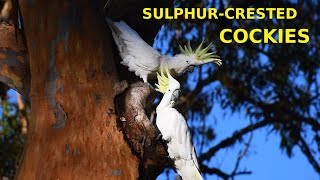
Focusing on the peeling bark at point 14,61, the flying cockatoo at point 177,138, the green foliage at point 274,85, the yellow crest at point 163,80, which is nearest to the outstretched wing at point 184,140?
the flying cockatoo at point 177,138

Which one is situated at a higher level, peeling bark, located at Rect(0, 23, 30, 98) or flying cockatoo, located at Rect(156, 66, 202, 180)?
peeling bark, located at Rect(0, 23, 30, 98)

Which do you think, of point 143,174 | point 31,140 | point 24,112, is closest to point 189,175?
point 143,174

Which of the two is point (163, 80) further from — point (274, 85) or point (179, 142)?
point (274, 85)

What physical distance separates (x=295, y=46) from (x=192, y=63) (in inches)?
127

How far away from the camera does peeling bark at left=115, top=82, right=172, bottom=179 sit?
2.18 meters

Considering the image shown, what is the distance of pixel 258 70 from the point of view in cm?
580

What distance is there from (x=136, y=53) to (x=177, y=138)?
1.23 ft

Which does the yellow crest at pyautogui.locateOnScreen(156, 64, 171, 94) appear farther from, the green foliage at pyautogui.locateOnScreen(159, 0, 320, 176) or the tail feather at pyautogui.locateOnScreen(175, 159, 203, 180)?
the green foliage at pyautogui.locateOnScreen(159, 0, 320, 176)

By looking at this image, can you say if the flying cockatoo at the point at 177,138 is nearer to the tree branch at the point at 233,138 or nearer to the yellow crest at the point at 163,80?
the yellow crest at the point at 163,80

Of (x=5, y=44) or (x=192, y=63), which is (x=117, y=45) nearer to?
(x=192, y=63)

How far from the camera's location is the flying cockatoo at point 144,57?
235cm

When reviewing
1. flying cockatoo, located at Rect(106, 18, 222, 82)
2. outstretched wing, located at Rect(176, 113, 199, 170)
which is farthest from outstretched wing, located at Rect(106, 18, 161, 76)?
outstretched wing, located at Rect(176, 113, 199, 170)

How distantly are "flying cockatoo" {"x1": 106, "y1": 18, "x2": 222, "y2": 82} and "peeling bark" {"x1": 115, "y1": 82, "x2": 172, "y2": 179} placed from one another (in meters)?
0.12

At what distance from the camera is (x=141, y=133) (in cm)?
218
